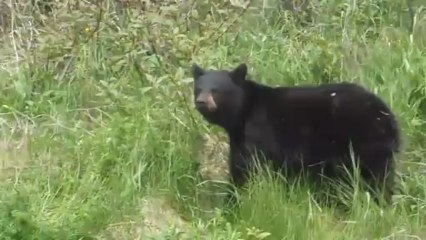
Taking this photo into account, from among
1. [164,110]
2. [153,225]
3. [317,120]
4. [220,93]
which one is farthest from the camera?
[164,110]

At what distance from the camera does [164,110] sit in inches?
251

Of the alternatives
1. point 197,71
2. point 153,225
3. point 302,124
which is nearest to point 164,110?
point 197,71

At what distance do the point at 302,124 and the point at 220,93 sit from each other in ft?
1.84

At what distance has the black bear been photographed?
5.69 meters

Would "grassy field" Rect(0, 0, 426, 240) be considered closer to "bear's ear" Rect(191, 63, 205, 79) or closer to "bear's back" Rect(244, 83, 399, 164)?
"bear's ear" Rect(191, 63, 205, 79)

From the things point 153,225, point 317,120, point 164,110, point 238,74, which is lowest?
point 153,225

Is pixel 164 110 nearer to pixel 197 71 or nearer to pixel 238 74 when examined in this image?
pixel 197 71

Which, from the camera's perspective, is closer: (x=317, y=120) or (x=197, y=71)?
(x=317, y=120)

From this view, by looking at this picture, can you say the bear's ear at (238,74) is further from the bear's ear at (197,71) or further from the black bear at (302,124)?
the bear's ear at (197,71)

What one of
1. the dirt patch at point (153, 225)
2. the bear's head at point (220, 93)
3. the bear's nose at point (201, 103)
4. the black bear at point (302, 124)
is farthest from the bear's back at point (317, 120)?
the dirt patch at point (153, 225)

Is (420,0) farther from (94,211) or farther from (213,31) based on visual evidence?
(94,211)

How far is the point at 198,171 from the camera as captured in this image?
5965 millimetres

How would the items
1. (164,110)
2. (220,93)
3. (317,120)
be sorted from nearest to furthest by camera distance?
(317,120) → (220,93) → (164,110)

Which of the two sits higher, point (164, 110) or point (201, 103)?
point (201, 103)
